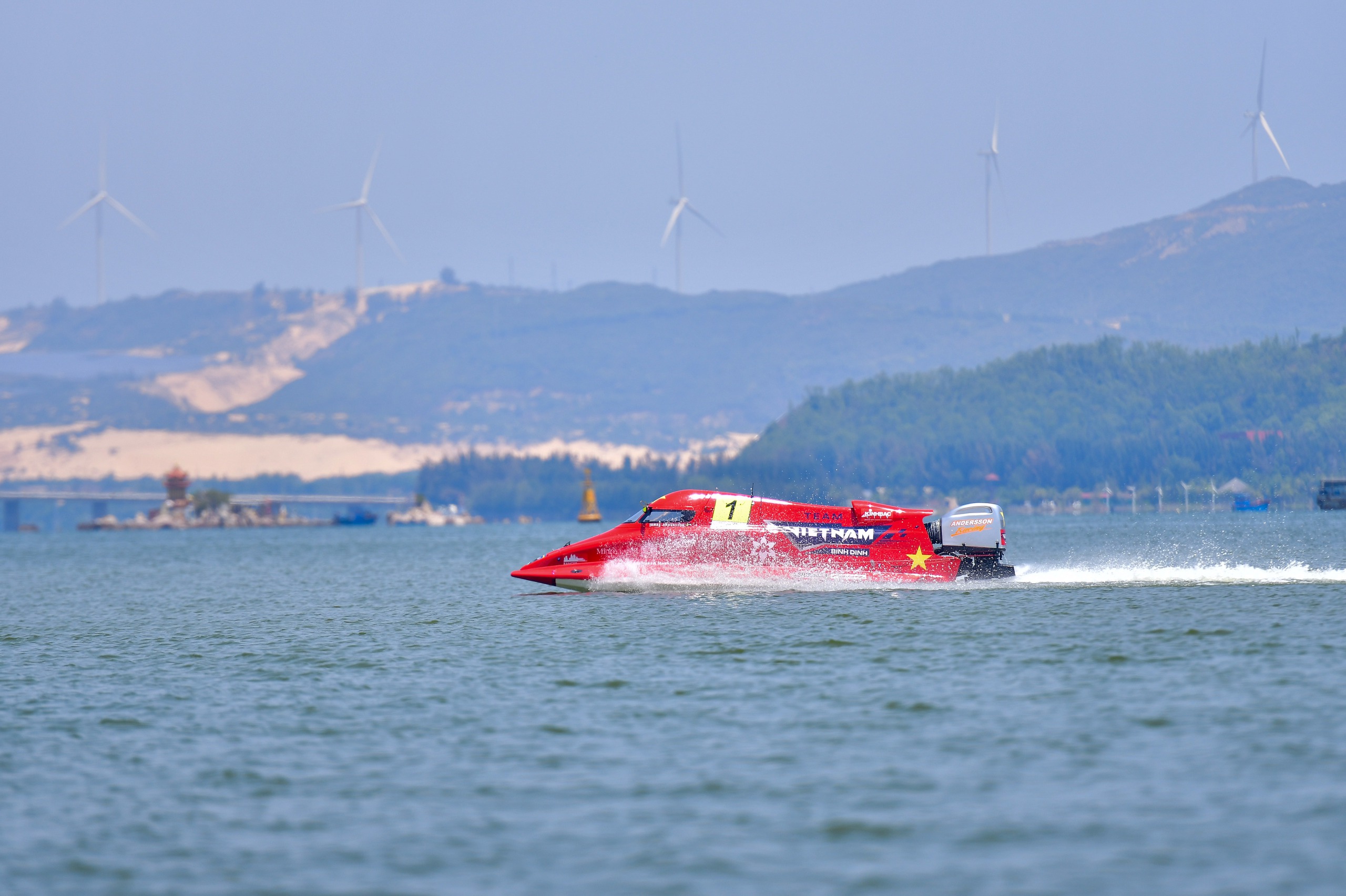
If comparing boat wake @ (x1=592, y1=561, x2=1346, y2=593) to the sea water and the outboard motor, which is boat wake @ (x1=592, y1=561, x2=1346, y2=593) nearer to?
the outboard motor

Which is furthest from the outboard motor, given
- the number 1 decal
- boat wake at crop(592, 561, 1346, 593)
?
the number 1 decal

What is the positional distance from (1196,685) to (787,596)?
26206 mm

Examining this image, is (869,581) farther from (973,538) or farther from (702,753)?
(702,753)

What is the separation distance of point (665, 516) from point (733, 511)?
2818mm

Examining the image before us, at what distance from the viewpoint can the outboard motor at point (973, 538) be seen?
54531 millimetres

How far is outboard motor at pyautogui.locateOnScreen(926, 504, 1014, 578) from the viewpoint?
54.5 m

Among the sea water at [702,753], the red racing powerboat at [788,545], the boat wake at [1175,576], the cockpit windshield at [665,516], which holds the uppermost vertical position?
the cockpit windshield at [665,516]

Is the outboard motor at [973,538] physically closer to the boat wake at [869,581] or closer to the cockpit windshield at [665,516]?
the boat wake at [869,581]

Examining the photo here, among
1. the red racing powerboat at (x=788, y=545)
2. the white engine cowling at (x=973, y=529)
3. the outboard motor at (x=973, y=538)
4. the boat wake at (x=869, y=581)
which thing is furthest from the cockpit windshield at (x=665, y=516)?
the white engine cowling at (x=973, y=529)

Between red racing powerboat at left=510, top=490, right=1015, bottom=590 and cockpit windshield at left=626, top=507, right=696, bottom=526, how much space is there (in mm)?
41

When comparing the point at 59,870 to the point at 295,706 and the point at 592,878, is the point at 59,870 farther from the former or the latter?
the point at 295,706

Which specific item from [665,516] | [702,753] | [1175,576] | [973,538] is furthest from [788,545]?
[702,753]

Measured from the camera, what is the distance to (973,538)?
54.7 m

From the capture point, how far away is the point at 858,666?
36.2m
